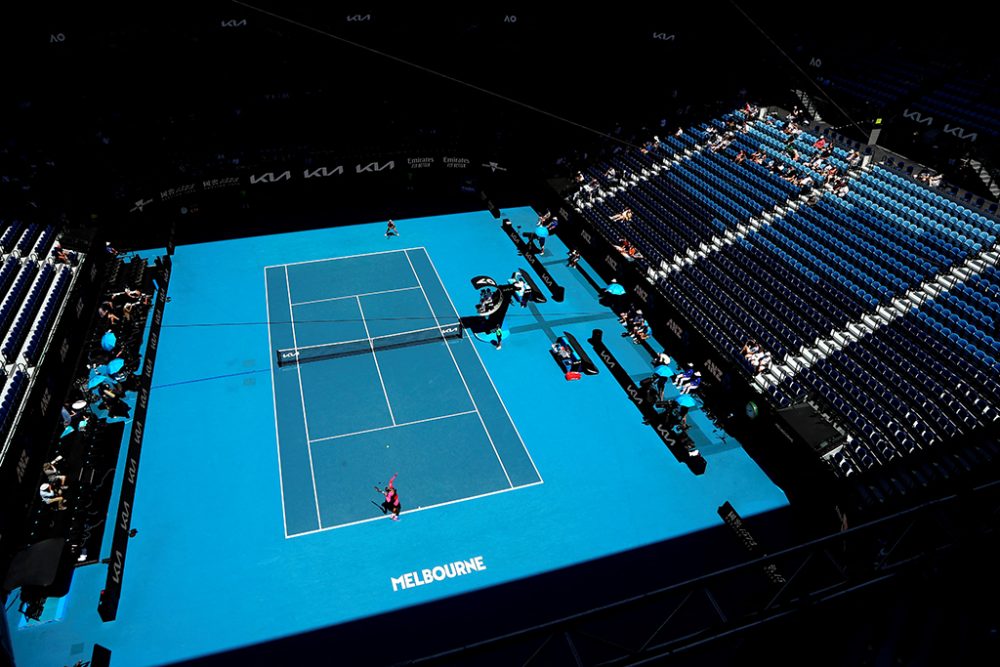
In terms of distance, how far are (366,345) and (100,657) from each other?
514 inches

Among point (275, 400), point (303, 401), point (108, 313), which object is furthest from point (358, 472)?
point (108, 313)

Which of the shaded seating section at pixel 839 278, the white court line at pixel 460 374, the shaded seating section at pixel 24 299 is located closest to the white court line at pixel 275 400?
the white court line at pixel 460 374

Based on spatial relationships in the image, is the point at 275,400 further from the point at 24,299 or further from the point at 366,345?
the point at 24,299

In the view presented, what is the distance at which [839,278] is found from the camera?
76.5 ft

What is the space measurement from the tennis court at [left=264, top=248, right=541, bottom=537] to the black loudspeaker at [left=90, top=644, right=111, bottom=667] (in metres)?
4.65

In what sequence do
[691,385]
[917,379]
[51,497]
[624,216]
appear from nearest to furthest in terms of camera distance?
1. [51,497]
2. [917,379]
3. [691,385]
4. [624,216]

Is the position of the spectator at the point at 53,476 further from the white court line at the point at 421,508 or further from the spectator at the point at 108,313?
the spectator at the point at 108,313

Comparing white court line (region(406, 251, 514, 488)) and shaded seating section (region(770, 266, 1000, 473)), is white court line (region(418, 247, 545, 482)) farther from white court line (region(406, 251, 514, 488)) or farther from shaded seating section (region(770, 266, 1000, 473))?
shaded seating section (region(770, 266, 1000, 473))

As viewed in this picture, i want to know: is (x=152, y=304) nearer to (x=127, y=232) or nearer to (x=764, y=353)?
(x=127, y=232)

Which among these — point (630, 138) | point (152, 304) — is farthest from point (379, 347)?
point (630, 138)

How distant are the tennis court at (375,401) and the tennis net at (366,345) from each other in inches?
1.6

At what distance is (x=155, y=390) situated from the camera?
22203mm

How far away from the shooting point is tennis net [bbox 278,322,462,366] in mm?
23812

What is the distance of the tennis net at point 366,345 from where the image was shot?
938 inches
